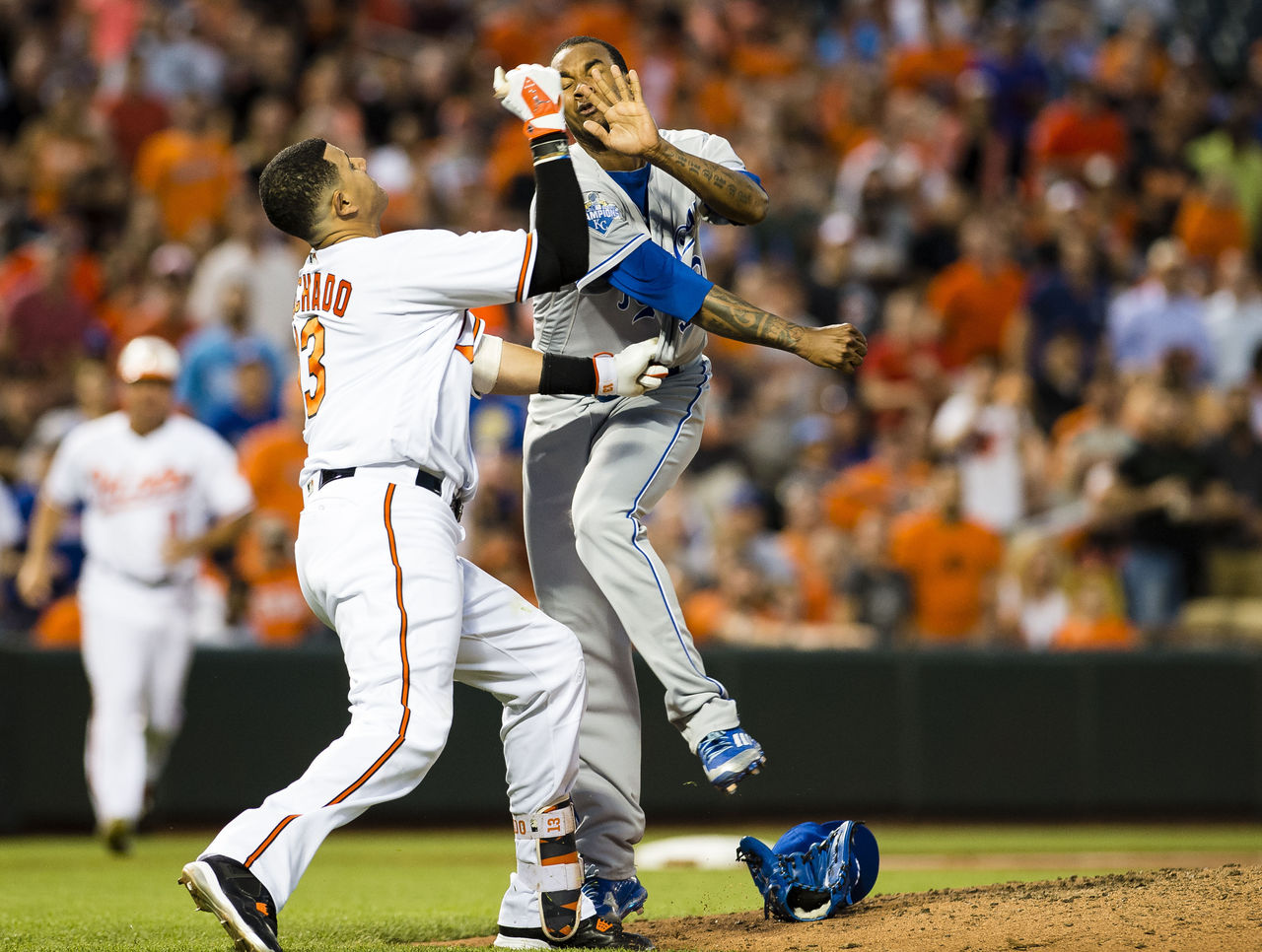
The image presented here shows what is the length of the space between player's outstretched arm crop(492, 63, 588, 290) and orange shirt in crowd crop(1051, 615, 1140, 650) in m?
6.32

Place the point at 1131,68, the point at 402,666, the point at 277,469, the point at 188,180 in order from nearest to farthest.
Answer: the point at 402,666
the point at 277,469
the point at 188,180
the point at 1131,68

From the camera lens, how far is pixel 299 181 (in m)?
4.59

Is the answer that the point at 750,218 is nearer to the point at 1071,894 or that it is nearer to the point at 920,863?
the point at 1071,894

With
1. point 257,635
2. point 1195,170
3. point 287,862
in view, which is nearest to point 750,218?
point 287,862

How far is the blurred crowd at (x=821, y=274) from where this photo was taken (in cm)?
1031

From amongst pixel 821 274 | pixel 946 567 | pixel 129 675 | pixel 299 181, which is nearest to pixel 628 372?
pixel 299 181

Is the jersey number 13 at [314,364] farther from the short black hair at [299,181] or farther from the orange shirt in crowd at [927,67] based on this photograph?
the orange shirt in crowd at [927,67]

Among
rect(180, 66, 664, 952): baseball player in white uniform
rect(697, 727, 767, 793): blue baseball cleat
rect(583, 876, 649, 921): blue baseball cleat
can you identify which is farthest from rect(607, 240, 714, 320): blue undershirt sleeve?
rect(583, 876, 649, 921): blue baseball cleat

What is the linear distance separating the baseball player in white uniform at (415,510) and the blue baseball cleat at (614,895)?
9 centimetres

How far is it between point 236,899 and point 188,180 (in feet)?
30.2

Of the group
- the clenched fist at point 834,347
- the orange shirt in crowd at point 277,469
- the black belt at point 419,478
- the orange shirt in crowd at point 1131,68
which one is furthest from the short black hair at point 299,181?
the orange shirt in crowd at point 1131,68

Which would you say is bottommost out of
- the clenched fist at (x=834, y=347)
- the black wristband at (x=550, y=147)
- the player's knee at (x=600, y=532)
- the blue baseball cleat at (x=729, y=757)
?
the blue baseball cleat at (x=729, y=757)

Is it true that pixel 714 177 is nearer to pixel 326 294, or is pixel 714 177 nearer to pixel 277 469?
pixel 326 294

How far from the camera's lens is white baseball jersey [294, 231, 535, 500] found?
14.7ft
